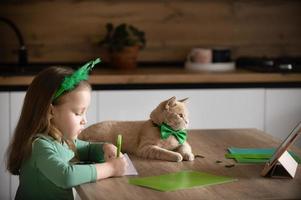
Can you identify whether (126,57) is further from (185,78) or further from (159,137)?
(159,137)

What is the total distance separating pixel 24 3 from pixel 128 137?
215 centimetres

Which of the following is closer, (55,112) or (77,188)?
(77,188)

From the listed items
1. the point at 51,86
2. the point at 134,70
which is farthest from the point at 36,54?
the point at 51,86

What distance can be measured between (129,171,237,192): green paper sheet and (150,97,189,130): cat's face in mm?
242

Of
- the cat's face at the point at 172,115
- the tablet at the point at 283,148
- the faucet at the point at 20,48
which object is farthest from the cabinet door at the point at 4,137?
the tablet at the point at 283,148

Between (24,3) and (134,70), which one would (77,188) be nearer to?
(134,70)

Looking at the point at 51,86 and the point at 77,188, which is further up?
the point at 51,86

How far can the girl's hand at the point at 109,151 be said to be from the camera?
2.17 m

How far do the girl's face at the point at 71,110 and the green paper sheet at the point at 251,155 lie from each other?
531mm

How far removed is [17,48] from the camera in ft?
13.9

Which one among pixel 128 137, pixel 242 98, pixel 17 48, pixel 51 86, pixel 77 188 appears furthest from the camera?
pixel 17 48

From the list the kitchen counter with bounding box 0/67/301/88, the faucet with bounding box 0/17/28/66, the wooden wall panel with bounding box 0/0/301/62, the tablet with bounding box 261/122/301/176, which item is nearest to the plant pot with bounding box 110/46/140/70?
the kitchen counter with bounding box 0/67/301/88

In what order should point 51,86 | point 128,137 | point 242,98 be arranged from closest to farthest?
point 51,86 < point 128,137 < point 242,98

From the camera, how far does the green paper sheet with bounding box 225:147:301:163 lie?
221 cm
